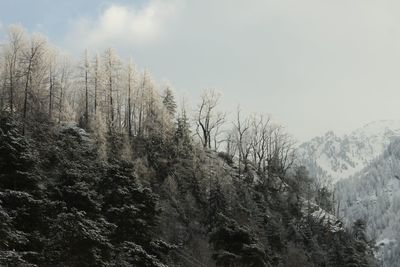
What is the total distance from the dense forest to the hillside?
9cm

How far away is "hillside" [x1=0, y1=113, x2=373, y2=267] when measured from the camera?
21.4m

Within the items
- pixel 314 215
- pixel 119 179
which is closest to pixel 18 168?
pixel 119 179

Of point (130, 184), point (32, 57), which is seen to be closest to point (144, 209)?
point (130, 184)

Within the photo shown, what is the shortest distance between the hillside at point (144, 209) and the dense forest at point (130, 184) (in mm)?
91

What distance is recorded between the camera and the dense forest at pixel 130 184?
22844mm

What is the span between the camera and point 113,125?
62.5m

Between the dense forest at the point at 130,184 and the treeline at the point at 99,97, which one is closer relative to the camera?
the dense forest at the point at 130,184

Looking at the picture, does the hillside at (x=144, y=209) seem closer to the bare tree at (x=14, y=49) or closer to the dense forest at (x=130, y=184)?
the dense forest at (x=130, y=184)

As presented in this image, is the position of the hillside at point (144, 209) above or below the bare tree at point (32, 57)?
below

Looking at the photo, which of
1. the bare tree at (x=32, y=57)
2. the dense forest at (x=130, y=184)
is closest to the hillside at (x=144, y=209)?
the dense forest at (x=130, y=184)

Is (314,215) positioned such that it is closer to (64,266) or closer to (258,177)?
(258,177)

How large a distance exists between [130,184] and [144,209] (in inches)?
68.1

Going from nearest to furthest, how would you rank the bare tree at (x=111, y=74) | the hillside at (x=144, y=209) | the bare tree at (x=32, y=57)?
the hillside at (x=144, y=209)
the bare tree at (x=32, y=57)
the bare tree at (x=111, y=74)

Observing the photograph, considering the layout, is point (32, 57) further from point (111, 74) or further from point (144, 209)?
point (144, 209)
